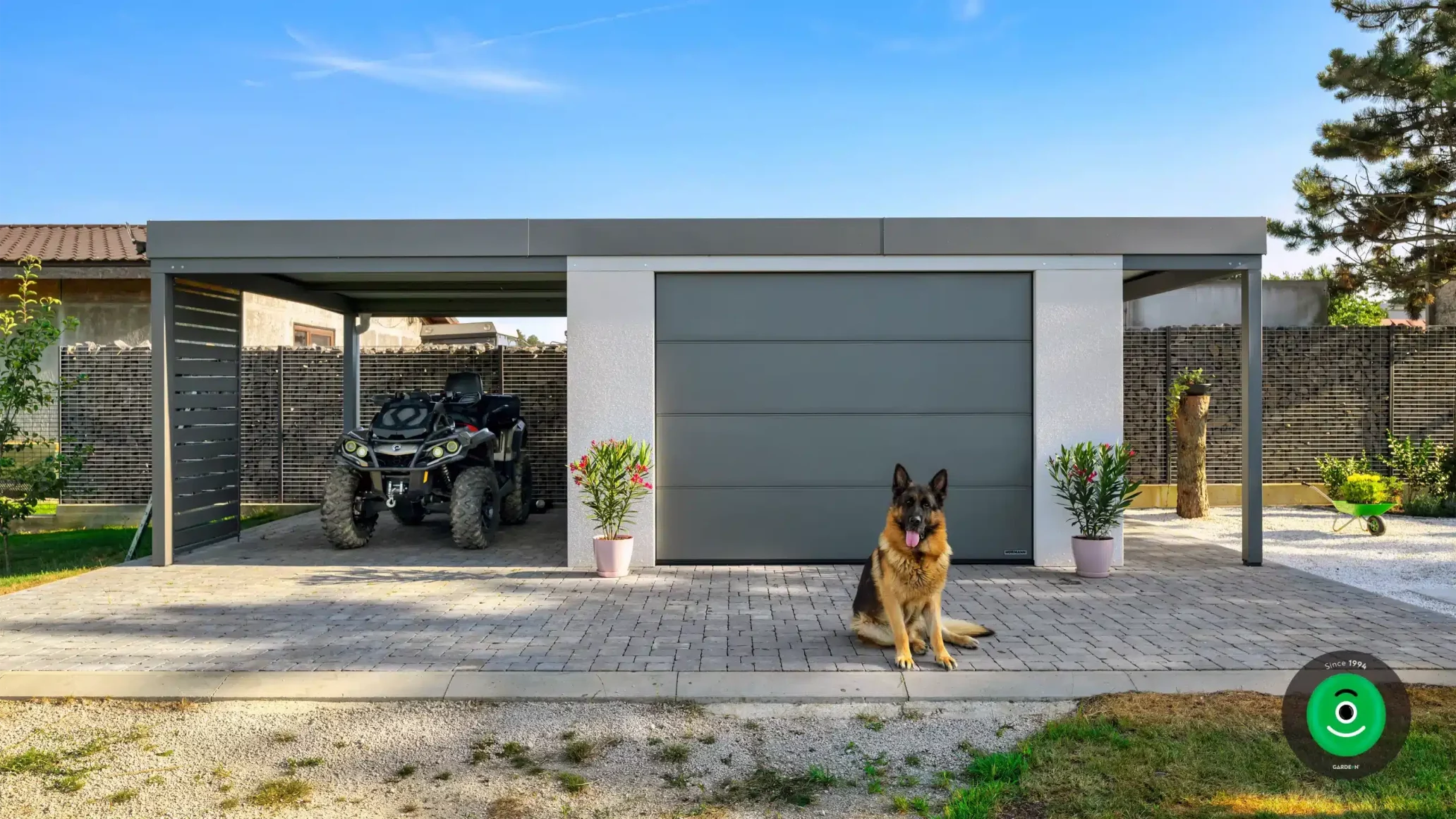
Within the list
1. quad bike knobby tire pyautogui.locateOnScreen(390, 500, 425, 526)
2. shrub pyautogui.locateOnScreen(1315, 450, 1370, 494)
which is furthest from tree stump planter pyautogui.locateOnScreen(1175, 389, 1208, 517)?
quad bike knobby tire pyautogui.locateOnScreen(390, 500, 425, 526)

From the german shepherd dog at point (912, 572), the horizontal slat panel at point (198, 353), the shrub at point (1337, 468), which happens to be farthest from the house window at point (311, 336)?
the shrub at point (1337, 468)

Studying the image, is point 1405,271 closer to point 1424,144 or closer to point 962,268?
point 1424,144

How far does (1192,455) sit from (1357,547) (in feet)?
8.73

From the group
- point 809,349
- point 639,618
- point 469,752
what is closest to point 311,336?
point 809,349

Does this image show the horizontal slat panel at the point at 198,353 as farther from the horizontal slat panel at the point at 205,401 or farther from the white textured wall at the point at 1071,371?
the white textured wall at the point at 1071,371

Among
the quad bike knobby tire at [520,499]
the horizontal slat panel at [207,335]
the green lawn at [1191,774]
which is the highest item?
the horizontal slat panel at [207,335]

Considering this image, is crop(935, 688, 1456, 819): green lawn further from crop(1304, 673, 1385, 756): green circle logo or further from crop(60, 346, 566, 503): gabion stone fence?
crop(60, 346, 566, 503): gabion stone fence

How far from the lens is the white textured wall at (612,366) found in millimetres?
9070

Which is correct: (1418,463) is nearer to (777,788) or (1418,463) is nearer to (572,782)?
(777,788)

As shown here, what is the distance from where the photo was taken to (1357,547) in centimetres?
1025

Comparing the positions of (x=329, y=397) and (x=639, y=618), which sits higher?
(x=329, y=397)

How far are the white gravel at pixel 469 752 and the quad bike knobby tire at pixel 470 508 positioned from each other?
16.2ft

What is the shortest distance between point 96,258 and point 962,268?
14.2 meters

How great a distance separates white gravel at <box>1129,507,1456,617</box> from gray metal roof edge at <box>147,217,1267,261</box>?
9.85ft
